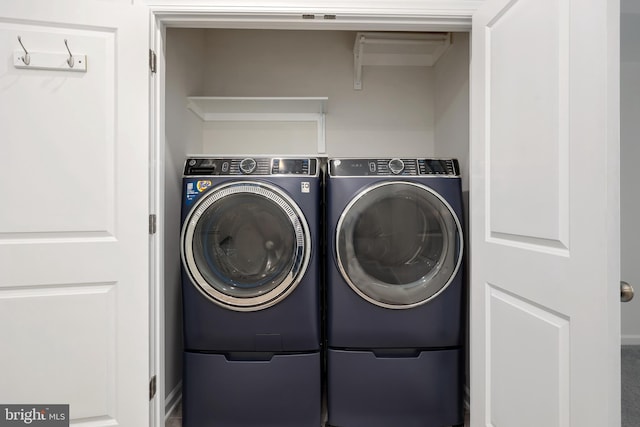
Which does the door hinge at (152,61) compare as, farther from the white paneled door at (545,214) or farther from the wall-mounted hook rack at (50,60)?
the white paneled door at (545,214)

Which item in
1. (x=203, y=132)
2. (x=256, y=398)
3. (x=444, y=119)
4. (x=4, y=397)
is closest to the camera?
(x=4, y=397)

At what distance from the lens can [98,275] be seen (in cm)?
133

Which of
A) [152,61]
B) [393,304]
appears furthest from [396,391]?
[152,61]

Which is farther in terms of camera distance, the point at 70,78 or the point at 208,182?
the point at 208,182

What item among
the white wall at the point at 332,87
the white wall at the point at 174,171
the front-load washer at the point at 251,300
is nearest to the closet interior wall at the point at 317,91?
the white wall at the point at 332,87

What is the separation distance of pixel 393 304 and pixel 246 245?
765 mm

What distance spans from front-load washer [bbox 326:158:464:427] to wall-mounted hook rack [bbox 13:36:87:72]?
3.68 ft

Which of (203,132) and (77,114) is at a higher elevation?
(203,132)

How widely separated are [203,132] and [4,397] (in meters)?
1.71

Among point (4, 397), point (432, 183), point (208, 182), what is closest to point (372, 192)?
point (432, 183)

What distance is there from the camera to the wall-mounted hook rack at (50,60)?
127cm

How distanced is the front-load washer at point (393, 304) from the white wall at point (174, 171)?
2.69 feet

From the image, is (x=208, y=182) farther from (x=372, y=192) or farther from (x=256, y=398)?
(x=256, y=398)

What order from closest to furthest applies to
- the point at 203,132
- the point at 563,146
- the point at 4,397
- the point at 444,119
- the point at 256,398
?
the point at 563,146 < the point at 4,397 < the point at 256,398 < the point at 444,119 < the point at 203,132
